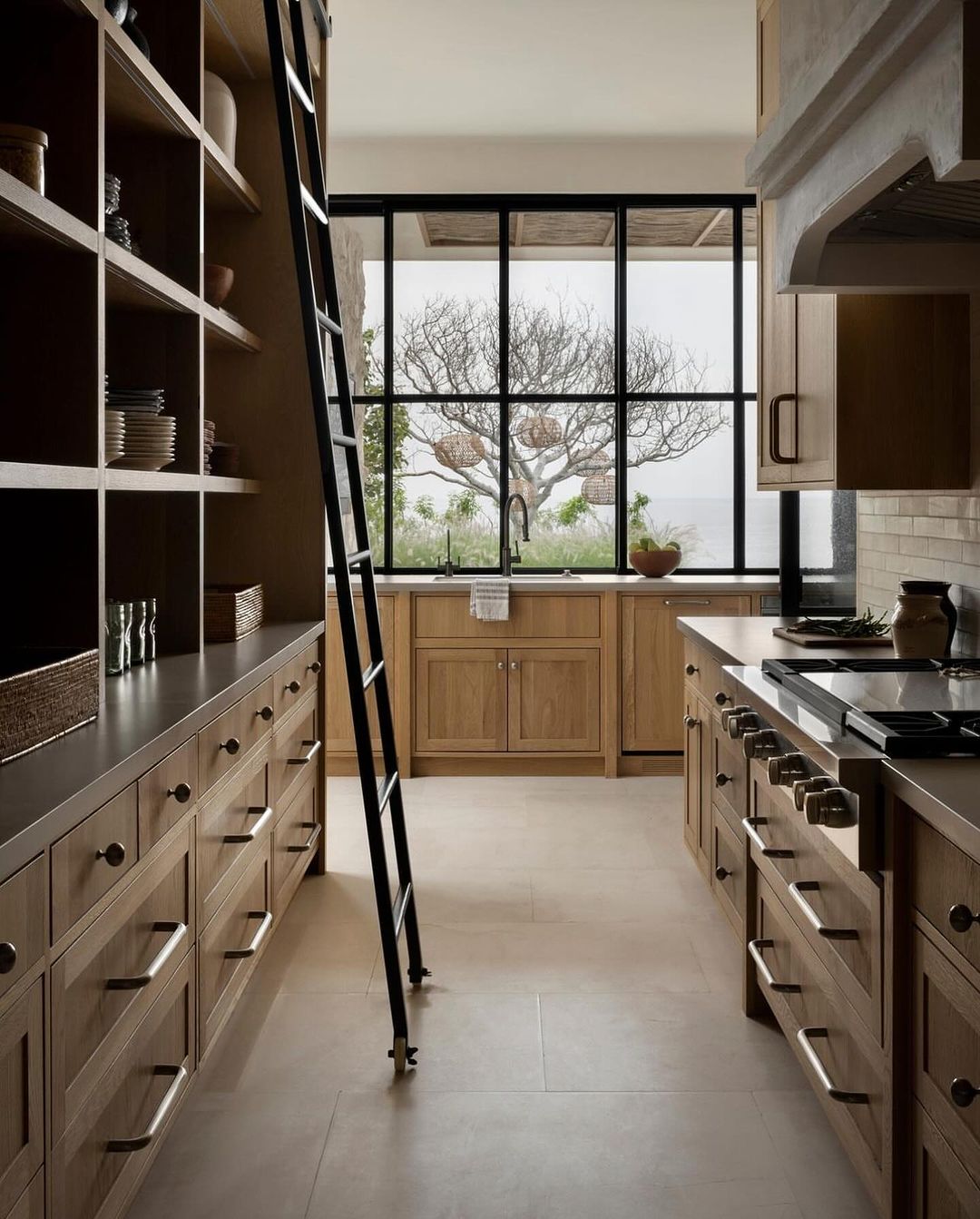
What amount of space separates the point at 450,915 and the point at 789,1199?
1666 mm

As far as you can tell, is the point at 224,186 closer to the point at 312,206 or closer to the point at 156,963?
the point at 312,206

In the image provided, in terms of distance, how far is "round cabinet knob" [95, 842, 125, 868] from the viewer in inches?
66.5

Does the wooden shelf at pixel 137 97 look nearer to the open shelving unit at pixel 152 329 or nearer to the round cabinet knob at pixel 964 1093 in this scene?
the open shelving unit at pixel 152 329

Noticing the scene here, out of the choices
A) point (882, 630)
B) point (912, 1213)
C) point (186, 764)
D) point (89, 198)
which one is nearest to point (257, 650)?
point (186, 764)

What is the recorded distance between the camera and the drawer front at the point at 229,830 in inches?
91.4

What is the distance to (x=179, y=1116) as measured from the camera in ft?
7.82

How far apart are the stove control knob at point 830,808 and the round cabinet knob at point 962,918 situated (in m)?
0.37

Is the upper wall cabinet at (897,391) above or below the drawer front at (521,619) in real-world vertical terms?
above

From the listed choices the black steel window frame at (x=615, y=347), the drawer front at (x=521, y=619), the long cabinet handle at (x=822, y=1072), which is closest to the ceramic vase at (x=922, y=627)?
the long cabinet handle at (x=822, y=1072)

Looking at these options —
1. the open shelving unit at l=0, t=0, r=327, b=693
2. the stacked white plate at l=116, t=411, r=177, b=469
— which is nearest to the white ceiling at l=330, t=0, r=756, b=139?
the open shelving unit at l=0, t=0, r=327, b=693

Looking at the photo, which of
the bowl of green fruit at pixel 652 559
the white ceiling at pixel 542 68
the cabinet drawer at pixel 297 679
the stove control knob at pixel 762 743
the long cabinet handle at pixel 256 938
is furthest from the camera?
the bowl of green fruit at pixel 652 559

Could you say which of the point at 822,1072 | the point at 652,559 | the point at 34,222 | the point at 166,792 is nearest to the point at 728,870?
the point at 822,1072

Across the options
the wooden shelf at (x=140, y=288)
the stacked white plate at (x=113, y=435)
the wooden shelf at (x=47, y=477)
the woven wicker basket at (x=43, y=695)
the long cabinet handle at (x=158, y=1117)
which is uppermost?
the wooden shelf at (x=140, y=288)

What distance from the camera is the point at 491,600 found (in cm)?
537
